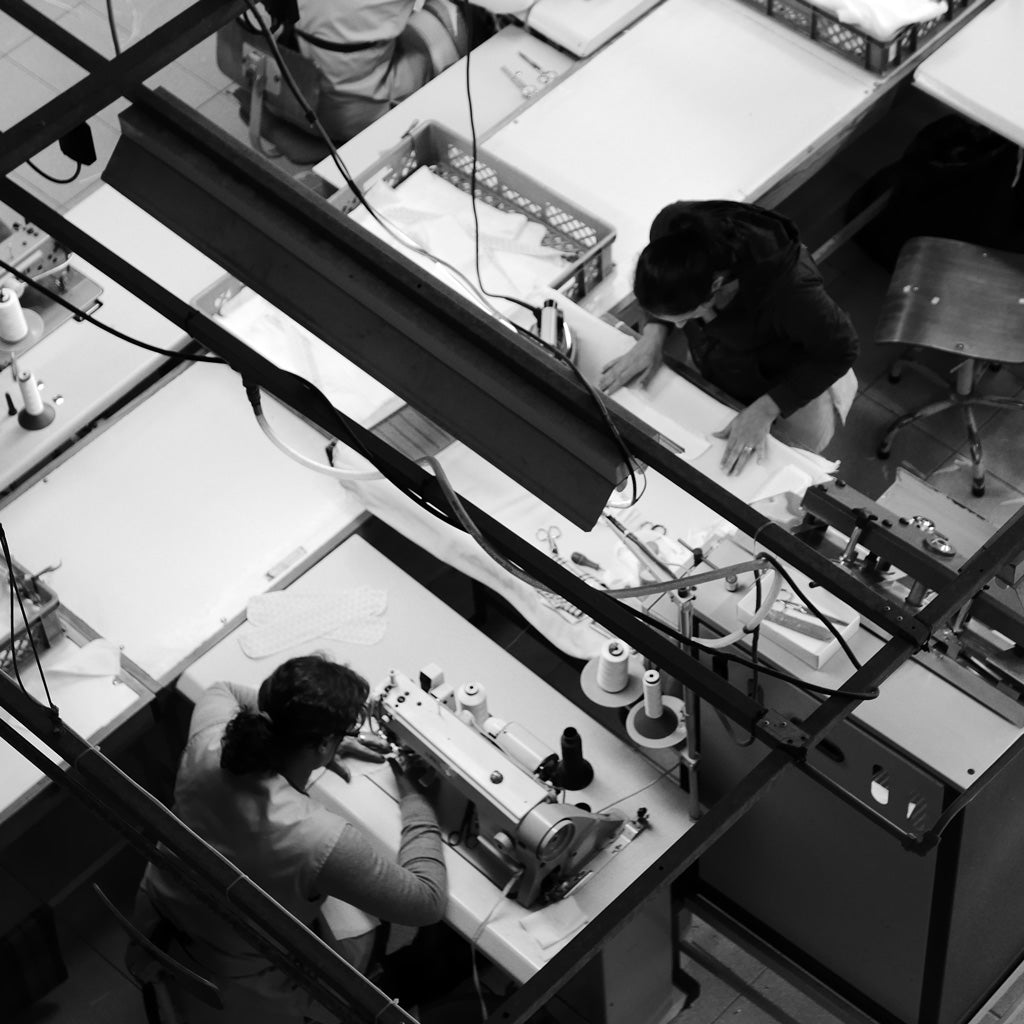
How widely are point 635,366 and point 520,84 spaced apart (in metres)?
1.23

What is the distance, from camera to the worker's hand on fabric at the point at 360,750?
11.6 feet

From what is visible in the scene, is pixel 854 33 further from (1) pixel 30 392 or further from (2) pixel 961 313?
(1) pixel 30 392

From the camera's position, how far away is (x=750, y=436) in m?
3.89

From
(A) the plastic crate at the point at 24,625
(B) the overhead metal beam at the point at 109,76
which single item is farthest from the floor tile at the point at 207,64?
(B) the overhead metal beam at the point at 109,76

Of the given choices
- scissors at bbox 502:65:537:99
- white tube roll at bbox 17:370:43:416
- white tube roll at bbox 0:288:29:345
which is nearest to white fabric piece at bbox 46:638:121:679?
white tube roll at bbox 17:370:43:416

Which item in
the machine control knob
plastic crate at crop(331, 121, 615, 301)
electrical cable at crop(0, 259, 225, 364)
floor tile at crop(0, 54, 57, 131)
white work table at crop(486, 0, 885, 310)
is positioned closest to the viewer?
electrical cable at crop(0, 259, 225, 364)

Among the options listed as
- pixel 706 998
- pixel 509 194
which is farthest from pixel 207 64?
pixel 706 998

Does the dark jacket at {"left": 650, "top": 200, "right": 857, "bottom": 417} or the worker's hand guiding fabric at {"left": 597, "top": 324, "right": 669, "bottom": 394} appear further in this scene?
the worker's hand guiding fabric at {"left": 597, "top": 324, "right": 669, "bottom": 394}

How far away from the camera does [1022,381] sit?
16.6 ft

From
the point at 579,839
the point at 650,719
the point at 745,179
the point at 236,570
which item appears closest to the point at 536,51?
the point at 745,179

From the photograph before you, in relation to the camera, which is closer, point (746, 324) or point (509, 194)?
point (746, 324)

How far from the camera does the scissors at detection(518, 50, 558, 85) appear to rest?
4922 millimetres

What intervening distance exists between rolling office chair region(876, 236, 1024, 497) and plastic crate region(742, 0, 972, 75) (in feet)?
1.64

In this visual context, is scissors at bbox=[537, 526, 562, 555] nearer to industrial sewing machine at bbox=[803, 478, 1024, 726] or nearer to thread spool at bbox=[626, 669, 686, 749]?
thread spool at bbox=[626, 669, 686, 749]
